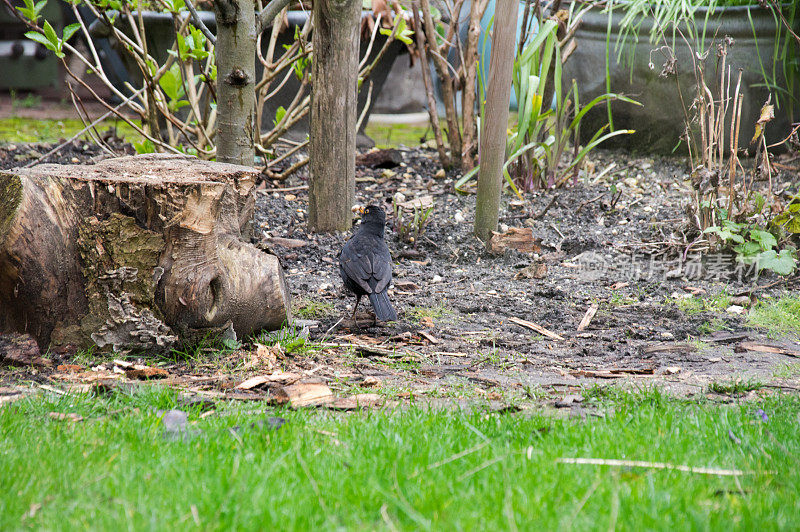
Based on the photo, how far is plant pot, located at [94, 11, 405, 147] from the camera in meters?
6.89

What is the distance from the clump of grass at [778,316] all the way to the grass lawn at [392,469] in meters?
1.24

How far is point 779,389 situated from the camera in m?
2.93

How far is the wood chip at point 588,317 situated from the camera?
12.9 feet

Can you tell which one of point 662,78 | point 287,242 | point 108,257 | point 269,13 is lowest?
point 287,242

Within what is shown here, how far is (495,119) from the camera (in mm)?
4742

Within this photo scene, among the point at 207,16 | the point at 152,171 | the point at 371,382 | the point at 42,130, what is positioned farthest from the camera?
the point at 42,130

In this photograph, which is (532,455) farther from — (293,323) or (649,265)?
(649,265)

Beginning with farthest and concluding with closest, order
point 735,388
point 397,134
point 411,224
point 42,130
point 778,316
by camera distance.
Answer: point 397,134
point 42,130
point 411,224
point 778,316
point 735,388

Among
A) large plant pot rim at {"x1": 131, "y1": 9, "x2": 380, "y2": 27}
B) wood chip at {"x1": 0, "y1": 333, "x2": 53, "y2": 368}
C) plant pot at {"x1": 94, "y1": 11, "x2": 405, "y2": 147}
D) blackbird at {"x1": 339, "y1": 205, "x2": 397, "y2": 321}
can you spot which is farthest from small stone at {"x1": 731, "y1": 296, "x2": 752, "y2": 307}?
large plant pot rim at {"x1": 131, "y1": 9, "x2": 380, "y2": 27}

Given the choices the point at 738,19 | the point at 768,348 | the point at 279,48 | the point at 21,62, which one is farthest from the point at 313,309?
the point at 21,62

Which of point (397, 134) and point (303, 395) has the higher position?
point (397, 134)

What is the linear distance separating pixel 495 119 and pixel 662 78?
3.03 m

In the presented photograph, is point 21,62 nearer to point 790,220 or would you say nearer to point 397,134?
point 397,134

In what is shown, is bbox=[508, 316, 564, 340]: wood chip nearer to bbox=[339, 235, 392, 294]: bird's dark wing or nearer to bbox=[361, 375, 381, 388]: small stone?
bbox=[339, 235, 392, 294]: bird's dark wing
